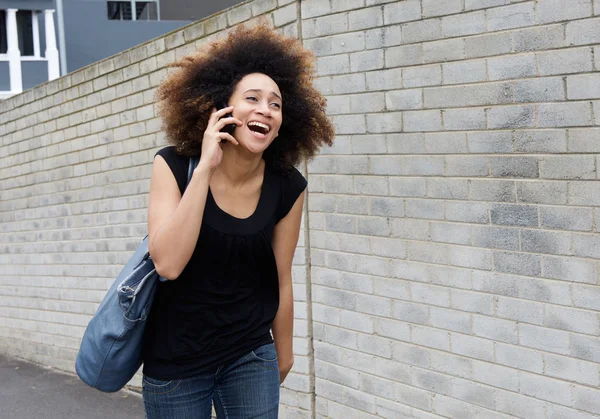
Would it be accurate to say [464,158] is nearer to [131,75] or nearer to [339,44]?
[339,44]

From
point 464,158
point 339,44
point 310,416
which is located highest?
point 339,44

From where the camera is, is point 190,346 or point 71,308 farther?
point 71,308

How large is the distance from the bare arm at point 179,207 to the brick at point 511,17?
168 centimetres

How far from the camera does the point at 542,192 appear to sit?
3623 millimetres

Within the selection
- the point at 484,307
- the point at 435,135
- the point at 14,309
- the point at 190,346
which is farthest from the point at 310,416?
the point at 14,309

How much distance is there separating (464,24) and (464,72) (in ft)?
0.74

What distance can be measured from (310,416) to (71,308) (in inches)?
125

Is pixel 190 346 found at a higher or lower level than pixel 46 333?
higher

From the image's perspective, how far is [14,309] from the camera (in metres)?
8.38

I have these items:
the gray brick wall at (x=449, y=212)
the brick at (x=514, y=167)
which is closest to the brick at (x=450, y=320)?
the gray brick wall at (x=449, y=212)

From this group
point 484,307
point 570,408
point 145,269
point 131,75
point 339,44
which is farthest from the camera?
point 131,75

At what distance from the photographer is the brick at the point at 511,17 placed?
3629mm

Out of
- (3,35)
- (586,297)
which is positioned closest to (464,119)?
(586,297)

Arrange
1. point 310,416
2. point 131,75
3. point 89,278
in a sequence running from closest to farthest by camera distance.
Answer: point 310,416
point 131,75
point 89,278
